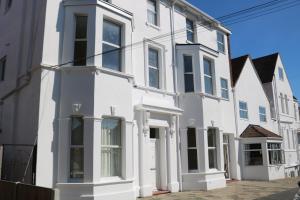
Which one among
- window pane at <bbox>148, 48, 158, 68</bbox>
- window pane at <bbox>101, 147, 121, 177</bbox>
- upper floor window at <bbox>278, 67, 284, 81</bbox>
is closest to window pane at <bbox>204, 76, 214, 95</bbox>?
→ window pane at <bbox>148, 48, 158, 68</bbox>

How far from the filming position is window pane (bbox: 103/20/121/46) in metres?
13.1

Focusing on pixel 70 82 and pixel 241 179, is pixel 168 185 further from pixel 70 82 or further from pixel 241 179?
pixel 241 179

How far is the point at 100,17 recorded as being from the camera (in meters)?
12.6

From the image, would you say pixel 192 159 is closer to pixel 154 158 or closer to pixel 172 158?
pixel 172 158

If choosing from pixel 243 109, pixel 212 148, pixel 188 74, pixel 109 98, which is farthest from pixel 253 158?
pixel 109 98

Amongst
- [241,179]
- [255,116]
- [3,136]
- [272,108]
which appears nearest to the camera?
[3,136]

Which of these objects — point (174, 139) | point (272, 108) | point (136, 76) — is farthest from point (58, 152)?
point (272, 108)

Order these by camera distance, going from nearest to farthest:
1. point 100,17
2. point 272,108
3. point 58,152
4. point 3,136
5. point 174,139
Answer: point 58,152
point 100,17
point 3,136
point 174,139
point 272,108

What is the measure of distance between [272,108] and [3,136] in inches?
885

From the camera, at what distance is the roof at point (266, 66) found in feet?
97.8

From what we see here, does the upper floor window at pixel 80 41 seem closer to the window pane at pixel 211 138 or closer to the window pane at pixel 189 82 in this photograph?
the window pane at pixel 189 82

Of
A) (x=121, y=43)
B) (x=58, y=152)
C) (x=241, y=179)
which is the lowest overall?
(x=241, y=179)

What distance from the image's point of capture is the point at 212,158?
57.4 feet

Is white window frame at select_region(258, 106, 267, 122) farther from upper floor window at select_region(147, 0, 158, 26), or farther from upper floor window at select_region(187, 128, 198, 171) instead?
upper floor window at select_region(147, 0, 158, 26)
